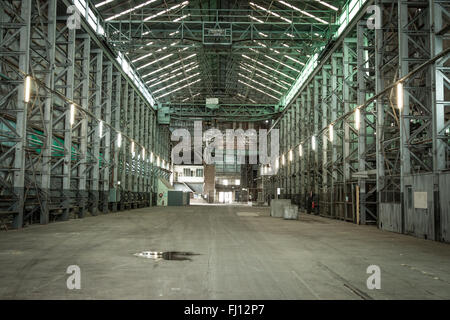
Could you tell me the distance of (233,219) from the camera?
2591cm

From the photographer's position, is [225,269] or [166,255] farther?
[166,255]

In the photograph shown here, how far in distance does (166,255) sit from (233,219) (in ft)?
52.2

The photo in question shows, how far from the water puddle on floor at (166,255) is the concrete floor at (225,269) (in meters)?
0.27

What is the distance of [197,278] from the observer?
24.2ft

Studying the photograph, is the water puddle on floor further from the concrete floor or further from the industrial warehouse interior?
the concrete floor

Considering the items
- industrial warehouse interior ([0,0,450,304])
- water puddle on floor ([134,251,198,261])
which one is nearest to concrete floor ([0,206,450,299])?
industrial warehouse interior ([0,0,450,304])

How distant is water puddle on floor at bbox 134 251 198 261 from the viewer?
9721 millimetres

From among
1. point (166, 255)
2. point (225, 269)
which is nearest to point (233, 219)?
point (166, 255)

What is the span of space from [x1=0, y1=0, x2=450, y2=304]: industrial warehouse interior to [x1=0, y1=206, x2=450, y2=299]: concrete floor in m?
0.06

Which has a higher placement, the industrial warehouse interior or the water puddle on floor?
the industrial warehouse interior

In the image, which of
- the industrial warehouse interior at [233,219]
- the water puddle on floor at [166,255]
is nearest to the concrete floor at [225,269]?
the industrial warehouse interior at [233,219]

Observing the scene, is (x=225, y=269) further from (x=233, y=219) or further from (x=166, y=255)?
(x=233, y=219)

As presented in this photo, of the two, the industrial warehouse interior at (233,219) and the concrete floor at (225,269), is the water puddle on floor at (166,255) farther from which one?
the concrete floor at (225,269)

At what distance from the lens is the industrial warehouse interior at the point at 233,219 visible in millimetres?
7594
